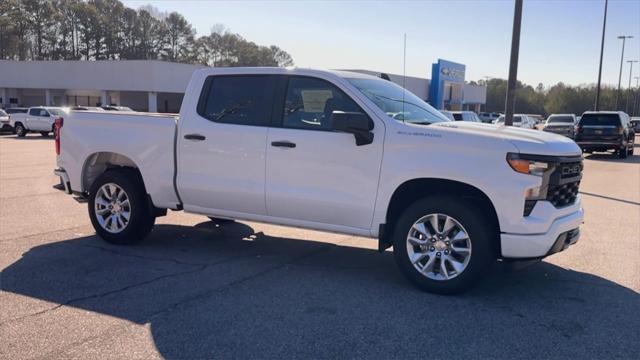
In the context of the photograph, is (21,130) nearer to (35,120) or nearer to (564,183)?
(35,120)

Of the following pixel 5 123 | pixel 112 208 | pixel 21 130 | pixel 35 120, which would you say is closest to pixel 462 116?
pixel 112 208

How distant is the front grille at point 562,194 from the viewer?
17.0 feet

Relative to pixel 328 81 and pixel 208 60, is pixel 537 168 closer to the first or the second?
pixel 328 81

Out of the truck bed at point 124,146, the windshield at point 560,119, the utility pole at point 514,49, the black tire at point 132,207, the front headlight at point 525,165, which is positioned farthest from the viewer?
the windshield at point 560,119

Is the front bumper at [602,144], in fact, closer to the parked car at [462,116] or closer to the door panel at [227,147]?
the parked car at [462,116]

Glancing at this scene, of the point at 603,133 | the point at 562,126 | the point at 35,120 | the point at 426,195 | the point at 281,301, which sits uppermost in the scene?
the point at 562,126

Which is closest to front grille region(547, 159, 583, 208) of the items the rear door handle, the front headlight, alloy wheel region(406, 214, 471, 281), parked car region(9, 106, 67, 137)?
the front headlight

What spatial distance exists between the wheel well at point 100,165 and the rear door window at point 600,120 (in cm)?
2166

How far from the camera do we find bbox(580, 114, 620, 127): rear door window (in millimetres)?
23719

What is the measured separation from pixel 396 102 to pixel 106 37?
98.6m

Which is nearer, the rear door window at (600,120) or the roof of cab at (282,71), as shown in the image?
the roof of cab at (282,71)

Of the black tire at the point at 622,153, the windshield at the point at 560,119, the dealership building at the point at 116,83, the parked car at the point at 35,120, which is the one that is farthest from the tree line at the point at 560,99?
the parked car at the point at 35,120

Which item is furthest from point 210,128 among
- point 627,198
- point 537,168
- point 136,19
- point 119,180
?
point 136,19

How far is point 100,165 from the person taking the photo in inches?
296
